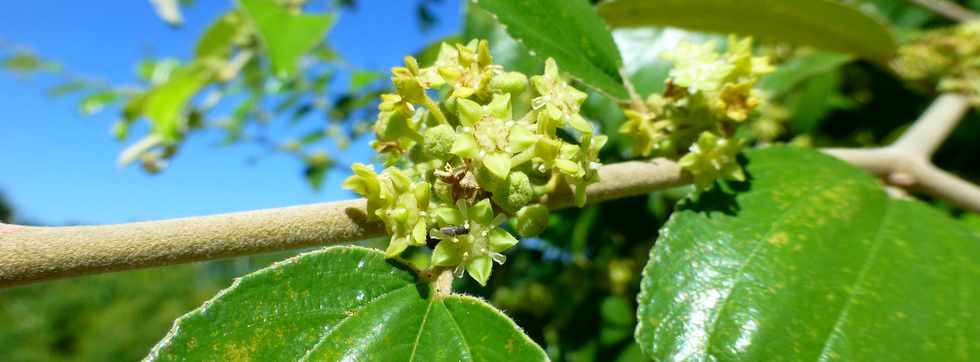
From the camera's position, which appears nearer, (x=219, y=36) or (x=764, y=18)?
(x=764, y=18)

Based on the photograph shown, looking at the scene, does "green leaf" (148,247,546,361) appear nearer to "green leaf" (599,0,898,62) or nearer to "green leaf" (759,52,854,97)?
"green leaf" (599,0,898,62)

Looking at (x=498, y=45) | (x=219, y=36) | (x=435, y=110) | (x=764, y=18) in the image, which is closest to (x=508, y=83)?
(x=435, y=110)

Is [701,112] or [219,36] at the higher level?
[219,36]

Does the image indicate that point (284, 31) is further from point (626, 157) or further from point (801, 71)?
point (801, 71)

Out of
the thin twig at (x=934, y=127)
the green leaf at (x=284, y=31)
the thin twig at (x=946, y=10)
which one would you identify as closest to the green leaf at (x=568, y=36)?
the thin twig at (x=934, y=127)

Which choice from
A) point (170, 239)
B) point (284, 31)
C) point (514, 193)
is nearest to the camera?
point (170, 239)

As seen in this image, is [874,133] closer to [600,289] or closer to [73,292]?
[600,289]

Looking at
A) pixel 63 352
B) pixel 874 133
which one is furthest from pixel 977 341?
pixel 63 352
